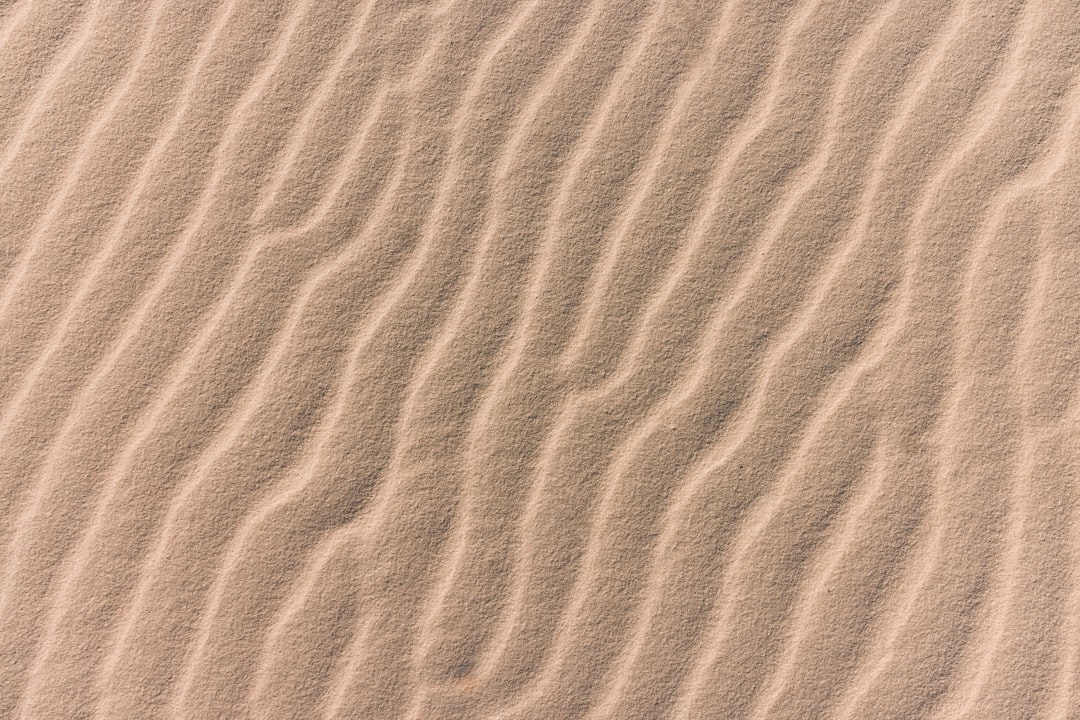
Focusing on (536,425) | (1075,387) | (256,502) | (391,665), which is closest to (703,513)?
(536,425)

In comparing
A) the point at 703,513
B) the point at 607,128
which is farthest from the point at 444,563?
the point at 607,128

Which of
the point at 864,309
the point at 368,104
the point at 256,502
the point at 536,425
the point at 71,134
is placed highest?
the point at 368,104

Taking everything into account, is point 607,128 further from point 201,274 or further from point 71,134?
point 71,134

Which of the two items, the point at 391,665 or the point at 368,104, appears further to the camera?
the point at 368,104

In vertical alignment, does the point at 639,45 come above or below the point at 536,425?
above

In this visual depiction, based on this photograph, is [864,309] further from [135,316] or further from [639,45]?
[135,316]

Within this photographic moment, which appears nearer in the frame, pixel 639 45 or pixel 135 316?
pixel 135 316
